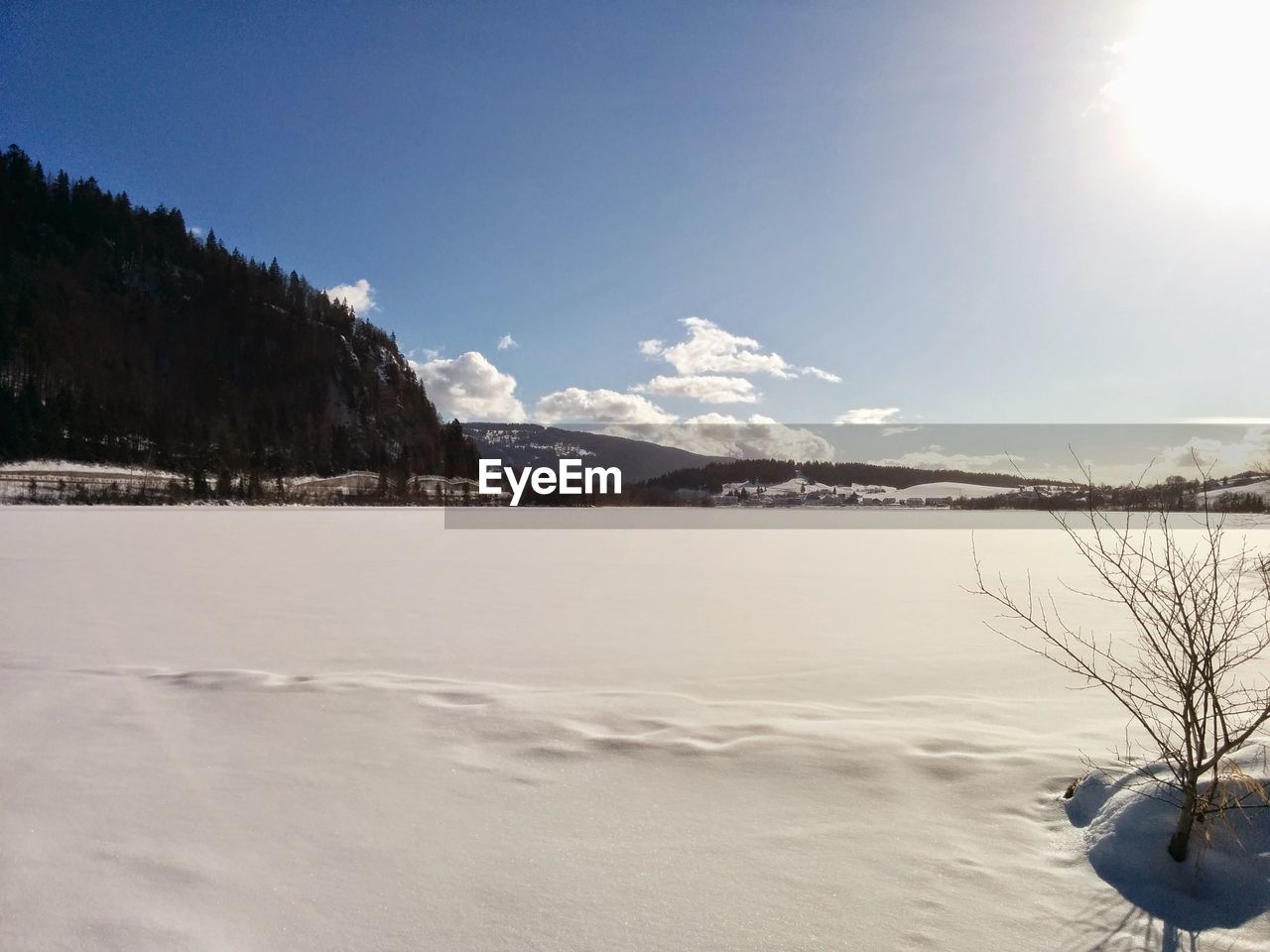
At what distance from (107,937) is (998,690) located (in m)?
5.38

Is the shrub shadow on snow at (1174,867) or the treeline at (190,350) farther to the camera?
the treeline at (190,350)

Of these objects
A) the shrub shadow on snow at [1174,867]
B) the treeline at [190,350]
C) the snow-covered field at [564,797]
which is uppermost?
the treeline at [190,350]

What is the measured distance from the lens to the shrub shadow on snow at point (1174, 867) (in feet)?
7.70

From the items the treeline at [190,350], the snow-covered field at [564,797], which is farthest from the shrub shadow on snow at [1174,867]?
the treeline at [190,350]

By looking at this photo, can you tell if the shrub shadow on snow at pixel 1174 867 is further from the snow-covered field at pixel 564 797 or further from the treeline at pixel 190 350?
the treeline at pixel 190 350

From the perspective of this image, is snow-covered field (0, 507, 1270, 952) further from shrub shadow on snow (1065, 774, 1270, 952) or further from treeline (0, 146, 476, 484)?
treeline (0, 146, 476, 484)

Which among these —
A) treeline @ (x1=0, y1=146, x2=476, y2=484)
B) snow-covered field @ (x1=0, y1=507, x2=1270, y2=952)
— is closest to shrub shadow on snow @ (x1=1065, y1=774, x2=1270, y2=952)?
snow-covered field @ (x1=0, y1=507, x2=1270, y2=952)

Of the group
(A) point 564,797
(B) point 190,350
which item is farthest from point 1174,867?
(B) point 190,350

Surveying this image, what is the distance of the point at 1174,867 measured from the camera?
259cm

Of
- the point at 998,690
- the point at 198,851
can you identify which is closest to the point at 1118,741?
the point at 998,690

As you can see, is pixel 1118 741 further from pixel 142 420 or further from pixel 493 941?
pixel 142 420

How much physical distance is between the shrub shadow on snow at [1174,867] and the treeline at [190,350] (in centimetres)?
9093

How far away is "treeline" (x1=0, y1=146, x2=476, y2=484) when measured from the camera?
281ft

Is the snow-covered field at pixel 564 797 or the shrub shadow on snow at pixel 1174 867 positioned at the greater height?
Answer: the shrub shadow on snow at pixel 1174 867
